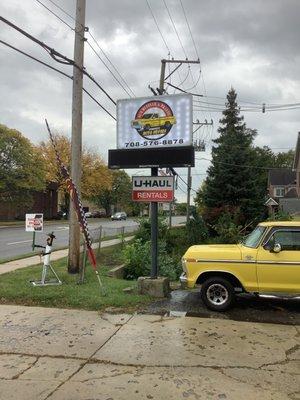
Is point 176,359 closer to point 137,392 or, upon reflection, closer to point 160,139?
point 137,392

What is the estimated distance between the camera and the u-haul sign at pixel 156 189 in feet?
32.8

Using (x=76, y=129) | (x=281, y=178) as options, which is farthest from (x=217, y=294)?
(x=281, y=178)

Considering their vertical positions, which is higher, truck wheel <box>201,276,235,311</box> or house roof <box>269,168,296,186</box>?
house roof <box>269,168,296,186</box>

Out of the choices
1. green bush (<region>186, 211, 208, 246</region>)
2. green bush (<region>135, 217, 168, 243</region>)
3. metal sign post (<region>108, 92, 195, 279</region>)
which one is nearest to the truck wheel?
metal sign post (<region>108, 92, 195, 279</region>)

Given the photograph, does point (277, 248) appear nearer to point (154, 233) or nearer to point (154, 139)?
point (154, 233)

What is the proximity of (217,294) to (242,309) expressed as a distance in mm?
534

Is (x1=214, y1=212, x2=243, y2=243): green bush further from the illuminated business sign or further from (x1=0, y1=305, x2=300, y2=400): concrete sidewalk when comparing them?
(x1=0, y1=305, x2=300, y2=400): concrete sidewalk

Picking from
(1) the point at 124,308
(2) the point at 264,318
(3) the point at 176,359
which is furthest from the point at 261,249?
(3) the point at 176,359

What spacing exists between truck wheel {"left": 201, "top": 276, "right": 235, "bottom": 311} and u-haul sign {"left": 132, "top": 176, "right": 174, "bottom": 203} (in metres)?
2.18

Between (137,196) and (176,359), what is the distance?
190 inches

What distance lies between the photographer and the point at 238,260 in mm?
8500

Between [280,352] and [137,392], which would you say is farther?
[280,352]

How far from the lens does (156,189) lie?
10070 millimetres

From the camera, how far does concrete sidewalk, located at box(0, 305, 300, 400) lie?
4.95 metres
